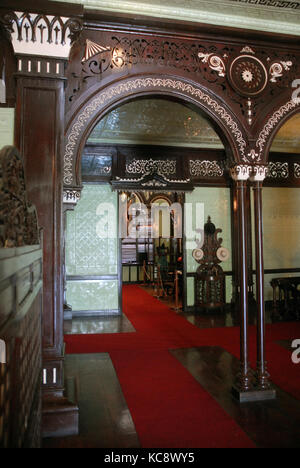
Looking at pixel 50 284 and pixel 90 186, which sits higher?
pixel 90 186

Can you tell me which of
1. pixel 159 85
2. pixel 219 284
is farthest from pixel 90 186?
pixel 159 85

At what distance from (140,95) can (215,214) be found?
5065 millimetres

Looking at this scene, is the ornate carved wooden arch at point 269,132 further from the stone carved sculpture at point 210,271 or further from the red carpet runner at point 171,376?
the stone carved sculpture at point 210,271

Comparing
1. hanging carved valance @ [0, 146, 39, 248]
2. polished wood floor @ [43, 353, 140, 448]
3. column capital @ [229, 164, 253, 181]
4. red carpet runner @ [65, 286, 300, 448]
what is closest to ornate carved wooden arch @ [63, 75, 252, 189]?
column capital @ [229, 164, 253, 181]

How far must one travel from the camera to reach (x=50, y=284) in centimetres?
290

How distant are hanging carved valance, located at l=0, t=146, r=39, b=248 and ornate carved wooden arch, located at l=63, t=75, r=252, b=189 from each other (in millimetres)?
1509

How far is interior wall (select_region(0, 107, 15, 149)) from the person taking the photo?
9.75 ft

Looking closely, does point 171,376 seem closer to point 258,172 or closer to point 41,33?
point 258,172

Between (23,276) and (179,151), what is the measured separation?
693cm

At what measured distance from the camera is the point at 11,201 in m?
1.40

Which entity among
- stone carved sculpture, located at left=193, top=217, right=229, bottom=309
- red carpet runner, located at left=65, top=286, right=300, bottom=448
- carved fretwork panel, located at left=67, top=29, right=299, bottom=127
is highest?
carved fretwork panel, located at left=67, top=29, right=299, bottom=127

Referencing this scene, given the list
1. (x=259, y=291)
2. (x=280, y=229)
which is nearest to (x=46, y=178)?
(x=259, y=291)

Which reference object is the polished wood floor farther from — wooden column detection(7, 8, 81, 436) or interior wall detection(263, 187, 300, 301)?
interior wall detection(263, 187, 300, 301)
